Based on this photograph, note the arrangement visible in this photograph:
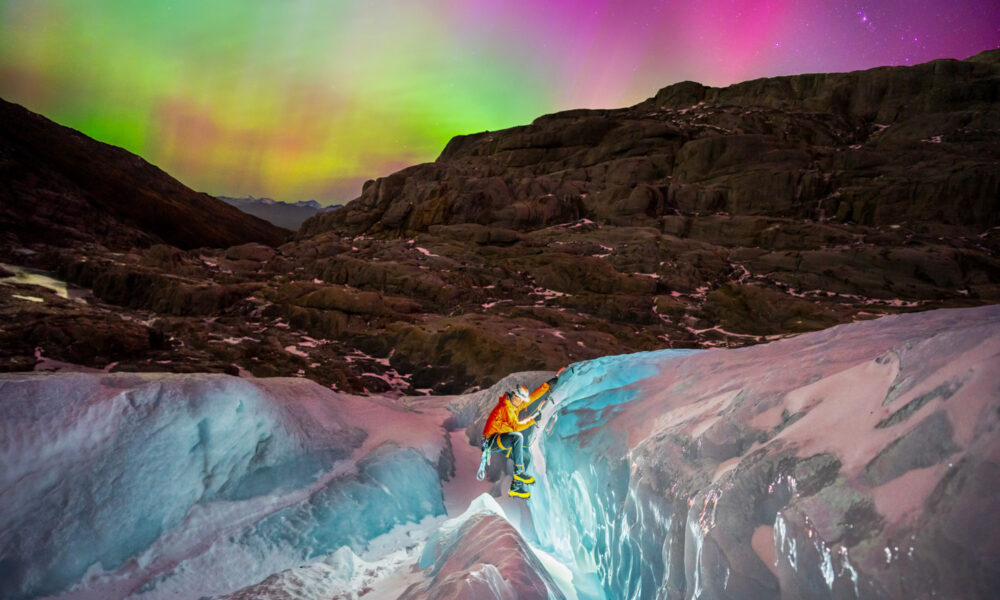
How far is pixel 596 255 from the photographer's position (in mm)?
58125

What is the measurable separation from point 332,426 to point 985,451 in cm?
1014

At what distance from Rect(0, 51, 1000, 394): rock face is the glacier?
20780 millimetres

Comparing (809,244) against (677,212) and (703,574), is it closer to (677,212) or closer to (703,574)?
(677,212)

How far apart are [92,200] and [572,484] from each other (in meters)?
135

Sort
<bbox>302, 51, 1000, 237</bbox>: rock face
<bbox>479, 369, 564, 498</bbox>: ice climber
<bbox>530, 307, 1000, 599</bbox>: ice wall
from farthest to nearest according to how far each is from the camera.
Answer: <bbox>302, 51, 1000, 237</bbox>: rock face, <bbox>479, 369, 564, 498</bbox>: ice climber, <bbox>530, 307, 1000, 599</bbox>: ice wall

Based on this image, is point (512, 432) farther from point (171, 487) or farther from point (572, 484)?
point (171, 487)

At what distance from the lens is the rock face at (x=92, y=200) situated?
87.1 metres

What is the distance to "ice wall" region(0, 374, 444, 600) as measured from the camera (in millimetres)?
6559

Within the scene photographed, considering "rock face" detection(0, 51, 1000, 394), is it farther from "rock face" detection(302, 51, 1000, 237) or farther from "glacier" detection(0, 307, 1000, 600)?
"glacier" detection(0, 307, 1000, 600)

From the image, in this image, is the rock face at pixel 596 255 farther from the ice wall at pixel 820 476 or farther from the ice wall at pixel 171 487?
the ice wall at pixel 820 476

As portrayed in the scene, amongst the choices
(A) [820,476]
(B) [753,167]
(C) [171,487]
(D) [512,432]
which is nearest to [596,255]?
(B) [753,167]

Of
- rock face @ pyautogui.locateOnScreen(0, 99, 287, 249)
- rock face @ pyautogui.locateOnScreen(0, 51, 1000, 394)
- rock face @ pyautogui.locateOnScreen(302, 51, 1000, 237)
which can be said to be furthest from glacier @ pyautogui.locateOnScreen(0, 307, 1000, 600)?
rock face @ pyautogui.locateOnScreen(0, 99, 287, 249)

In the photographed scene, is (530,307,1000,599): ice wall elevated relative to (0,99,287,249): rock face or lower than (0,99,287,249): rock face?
lower

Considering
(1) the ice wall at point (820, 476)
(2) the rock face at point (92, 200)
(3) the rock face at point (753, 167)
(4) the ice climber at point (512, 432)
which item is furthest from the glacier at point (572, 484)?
(2) the rock face at point (92, 200)
